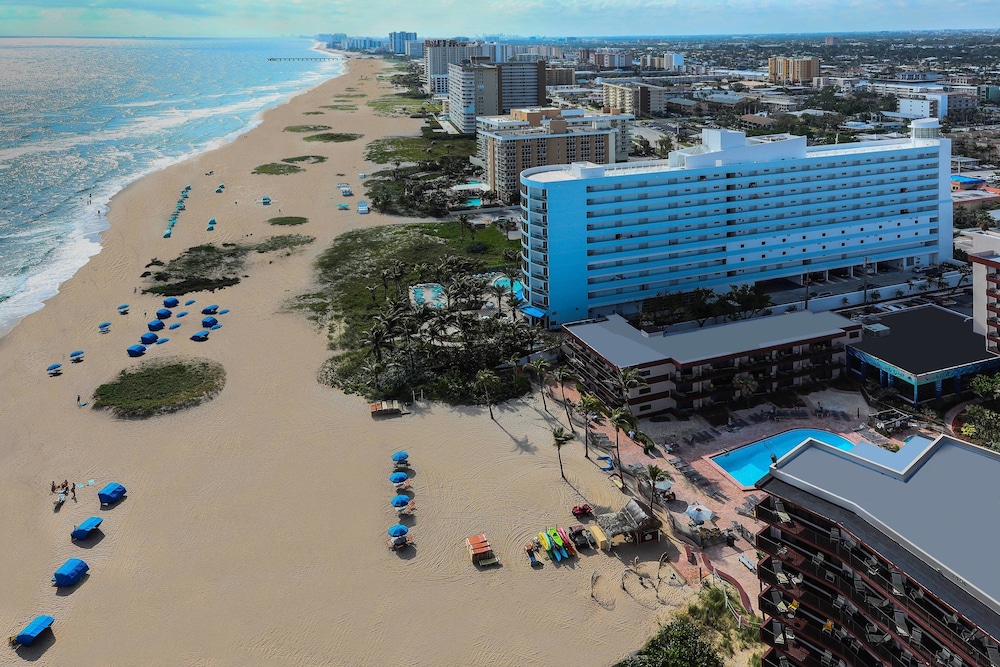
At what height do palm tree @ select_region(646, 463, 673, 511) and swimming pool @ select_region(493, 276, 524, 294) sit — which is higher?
swimming pool @ select_region(493, 276, 524, 294)

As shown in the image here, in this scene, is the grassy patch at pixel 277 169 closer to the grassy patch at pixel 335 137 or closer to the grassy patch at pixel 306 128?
the grassy patch at pixel 335 137

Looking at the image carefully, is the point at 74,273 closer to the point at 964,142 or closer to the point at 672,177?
the point at 672,177

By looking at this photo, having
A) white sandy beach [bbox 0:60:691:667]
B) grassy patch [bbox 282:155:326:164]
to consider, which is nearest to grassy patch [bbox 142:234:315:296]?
white sandy beach [bbox 0:60:691:667]

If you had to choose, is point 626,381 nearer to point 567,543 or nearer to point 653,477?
point 653,477

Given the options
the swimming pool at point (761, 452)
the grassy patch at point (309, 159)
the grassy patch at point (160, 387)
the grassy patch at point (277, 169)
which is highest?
the grassy patch at point (309, 159)

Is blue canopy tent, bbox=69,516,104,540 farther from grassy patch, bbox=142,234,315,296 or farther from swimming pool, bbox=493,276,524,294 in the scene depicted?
swimming pool, bbox=493,276,524,294

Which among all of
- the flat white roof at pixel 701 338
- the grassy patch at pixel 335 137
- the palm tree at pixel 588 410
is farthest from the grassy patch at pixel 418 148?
the palm tree at pixel 588 410

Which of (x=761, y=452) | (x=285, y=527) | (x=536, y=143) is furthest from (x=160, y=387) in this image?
(x=536, y=143)

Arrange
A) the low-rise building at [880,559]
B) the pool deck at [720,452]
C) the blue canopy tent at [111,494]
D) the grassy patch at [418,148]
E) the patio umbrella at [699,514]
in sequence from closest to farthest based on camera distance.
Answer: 1. the low-rise building at [880,559]
2. the pool deck at [720,452]
3. the patio umbrella at [699,514]
4. the blue canopy tent at [111,494]
5. the grassy patch at [418,148]
